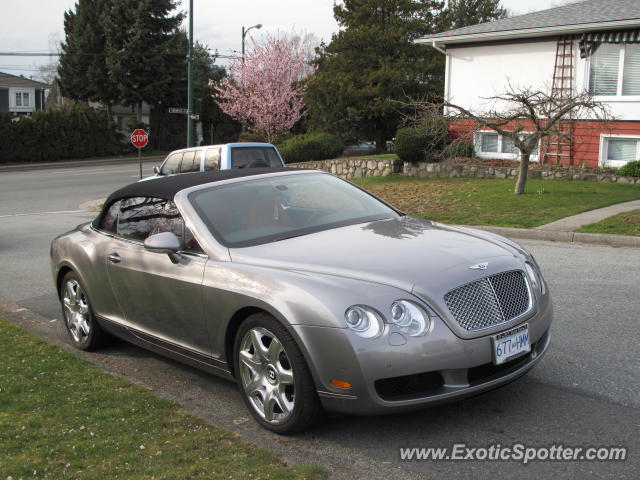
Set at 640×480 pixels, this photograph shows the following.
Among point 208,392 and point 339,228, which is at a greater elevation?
point 339,228

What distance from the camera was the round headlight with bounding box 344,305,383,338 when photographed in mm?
3689

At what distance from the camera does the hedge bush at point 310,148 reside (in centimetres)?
2880

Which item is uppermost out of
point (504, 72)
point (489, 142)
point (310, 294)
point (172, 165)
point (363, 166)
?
point (504, 72)

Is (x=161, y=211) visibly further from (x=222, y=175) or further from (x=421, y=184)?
(x=421, y=184)

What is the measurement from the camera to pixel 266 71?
41.2m

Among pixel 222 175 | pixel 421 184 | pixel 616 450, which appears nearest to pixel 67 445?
pixel 222 175

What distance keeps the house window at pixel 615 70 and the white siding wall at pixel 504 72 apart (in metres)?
0.26

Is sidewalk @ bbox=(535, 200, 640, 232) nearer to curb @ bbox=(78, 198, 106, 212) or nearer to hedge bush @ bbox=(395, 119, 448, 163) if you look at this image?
hedge bush @ bbox=(395, 119, 448, 163)

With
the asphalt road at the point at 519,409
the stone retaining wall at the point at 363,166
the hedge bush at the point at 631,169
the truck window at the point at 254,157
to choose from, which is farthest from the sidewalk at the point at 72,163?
the asphalt road at the point at 519,409

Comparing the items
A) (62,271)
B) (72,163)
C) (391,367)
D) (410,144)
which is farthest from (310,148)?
(391,367)

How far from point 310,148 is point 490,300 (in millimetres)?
25599

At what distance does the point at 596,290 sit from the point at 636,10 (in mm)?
15958

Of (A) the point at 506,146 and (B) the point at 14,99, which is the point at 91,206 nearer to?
(A) the point at 506,146

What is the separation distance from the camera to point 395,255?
4230 millimetres
